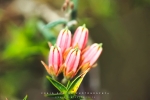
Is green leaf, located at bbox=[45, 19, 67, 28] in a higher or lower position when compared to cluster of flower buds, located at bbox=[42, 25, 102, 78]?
higher

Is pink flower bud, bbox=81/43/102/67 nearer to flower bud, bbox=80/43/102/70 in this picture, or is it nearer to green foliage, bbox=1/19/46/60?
flower bud, bbox=80/43/102/70

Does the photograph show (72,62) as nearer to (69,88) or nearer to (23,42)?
(69,88)

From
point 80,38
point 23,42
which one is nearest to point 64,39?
point 80,38

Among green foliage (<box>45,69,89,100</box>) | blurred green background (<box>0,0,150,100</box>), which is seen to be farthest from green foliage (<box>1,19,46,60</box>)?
green foliage (<box>45,69,89,100</box>)

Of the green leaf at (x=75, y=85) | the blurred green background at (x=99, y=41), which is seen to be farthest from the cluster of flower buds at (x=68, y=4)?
the green leaf at (x=75, y=85)

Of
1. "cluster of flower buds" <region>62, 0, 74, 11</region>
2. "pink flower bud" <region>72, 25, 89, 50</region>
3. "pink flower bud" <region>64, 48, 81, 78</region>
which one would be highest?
"cluster of flower buds" <region>62, 0, 74, 11</region>

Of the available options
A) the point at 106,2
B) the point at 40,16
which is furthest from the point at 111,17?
the point at 40,16

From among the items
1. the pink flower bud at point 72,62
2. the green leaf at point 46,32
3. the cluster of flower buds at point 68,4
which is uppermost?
the cluster of flower buds at point 68,4

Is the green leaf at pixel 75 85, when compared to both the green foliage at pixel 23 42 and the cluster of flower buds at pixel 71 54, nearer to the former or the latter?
the cluster of flower buds at pixel 71 54
